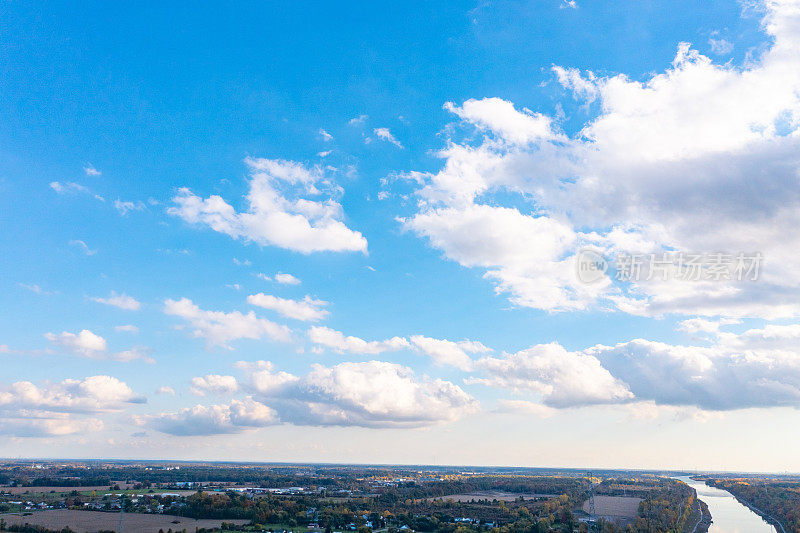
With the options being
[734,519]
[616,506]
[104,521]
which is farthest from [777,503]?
[104,521]

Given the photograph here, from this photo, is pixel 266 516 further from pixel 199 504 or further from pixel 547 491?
pixel 547 491

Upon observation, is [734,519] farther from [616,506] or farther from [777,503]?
[616,506]

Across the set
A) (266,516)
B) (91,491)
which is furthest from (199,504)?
(91,491)

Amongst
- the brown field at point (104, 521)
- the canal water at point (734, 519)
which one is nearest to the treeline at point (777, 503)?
the canal water at point (734, 519)

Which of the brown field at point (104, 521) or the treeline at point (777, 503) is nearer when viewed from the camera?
the brown field at point (104, 521)

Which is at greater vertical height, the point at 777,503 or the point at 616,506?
the point at 777,503

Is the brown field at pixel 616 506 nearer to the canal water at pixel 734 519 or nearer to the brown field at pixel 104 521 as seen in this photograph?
the canal water at pixel 734 519

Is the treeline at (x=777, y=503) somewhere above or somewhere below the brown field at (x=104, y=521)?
below
